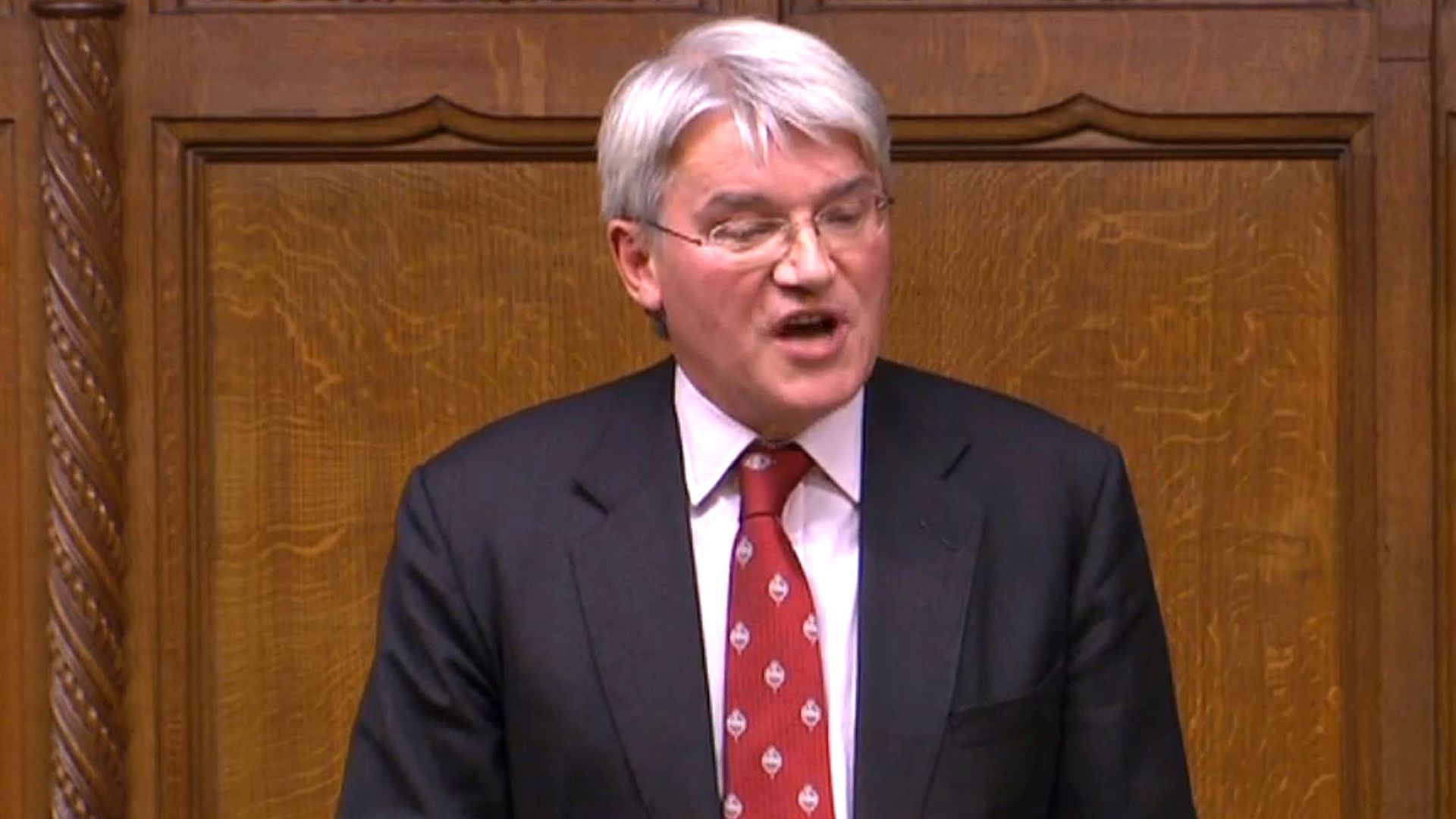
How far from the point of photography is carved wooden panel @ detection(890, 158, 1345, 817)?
3342 mm

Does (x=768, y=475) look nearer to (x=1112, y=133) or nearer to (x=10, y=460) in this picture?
(x=1112, y=133)

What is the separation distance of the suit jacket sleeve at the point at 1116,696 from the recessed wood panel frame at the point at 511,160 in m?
0.94

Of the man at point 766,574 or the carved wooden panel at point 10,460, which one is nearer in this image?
the man at point 766,574

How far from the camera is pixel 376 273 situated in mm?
3365

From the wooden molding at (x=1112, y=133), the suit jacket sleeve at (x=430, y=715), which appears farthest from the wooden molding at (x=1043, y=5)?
the suit jacket sleeve at (x=430, y=715)

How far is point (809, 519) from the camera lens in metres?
2.46

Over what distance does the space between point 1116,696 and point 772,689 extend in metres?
0.28

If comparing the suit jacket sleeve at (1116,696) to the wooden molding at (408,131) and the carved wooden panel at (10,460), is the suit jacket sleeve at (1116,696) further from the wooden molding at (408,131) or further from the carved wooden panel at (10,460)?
the carved wooden panel at (10,460)

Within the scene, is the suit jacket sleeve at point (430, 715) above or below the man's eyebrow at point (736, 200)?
below

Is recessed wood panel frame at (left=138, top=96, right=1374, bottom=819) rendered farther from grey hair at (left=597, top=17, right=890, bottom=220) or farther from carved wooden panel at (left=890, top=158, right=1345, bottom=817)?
grey hair at (left=597, top=17, right=890, bottom=220)

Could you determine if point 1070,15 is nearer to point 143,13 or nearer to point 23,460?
point 143,13

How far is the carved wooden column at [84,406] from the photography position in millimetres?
3305

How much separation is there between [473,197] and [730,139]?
1043 millimetres

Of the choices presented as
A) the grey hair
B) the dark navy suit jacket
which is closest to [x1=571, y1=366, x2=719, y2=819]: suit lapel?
the dark navy suit jacket
